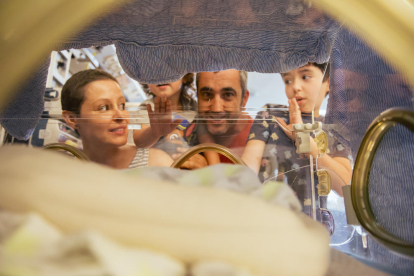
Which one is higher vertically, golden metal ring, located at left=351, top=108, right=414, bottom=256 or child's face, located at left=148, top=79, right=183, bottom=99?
child's face, located at left=148, top=79, right=183, bottom=99

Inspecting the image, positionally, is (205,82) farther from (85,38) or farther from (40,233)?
(40,233)

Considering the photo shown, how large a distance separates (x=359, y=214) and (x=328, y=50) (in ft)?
1.34

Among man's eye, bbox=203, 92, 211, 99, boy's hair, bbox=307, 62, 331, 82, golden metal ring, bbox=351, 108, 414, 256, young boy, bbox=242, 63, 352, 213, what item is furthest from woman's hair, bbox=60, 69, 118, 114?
golden metal ring, bbox=351, 108, 414, 256

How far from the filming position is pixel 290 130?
769 millimetres

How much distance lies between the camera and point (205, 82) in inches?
33.2

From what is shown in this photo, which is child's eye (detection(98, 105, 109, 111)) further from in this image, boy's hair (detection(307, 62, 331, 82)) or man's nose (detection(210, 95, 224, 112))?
boy's hair (detection(307, 62, 331, 82))

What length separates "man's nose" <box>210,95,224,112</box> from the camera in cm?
82

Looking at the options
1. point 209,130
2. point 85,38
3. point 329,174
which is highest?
point 85,38

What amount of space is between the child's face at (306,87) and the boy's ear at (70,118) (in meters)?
0.62

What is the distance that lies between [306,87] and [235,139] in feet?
0.91

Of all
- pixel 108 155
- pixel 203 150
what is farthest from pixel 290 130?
pixel 108 155

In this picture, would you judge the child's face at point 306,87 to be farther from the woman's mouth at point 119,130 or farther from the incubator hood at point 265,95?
the woman's mouth at point 119,130

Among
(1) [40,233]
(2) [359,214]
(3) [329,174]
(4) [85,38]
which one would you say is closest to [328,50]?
(3) [329,174]

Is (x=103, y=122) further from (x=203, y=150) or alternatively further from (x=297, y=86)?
(x=297, y=86)
